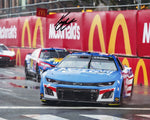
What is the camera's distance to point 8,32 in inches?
1346

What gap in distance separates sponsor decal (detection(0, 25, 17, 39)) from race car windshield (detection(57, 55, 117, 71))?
20.2 m

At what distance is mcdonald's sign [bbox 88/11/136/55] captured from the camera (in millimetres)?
19797

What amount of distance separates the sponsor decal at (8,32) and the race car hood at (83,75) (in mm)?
21280

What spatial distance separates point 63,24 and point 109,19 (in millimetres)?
5640

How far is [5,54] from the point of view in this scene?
29250mm

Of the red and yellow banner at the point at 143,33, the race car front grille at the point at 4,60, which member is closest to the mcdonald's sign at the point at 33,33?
the race car front grille at the point at 4,60

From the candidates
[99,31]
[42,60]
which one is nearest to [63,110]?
[42,60]

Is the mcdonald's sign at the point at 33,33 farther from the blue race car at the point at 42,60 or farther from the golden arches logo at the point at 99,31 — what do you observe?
the blue race car at the point at 42,60

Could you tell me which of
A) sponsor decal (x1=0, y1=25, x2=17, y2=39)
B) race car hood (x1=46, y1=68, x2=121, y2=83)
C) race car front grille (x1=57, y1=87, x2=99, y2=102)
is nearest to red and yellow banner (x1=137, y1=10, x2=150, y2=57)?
race car hood (x1=46, y1=68, x2=121, y2=83)

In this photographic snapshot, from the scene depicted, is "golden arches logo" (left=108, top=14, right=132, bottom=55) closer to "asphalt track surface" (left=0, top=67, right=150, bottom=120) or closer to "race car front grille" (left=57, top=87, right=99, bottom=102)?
"asphalt track surface" (left=0, top=67, right=150, bottom=120)

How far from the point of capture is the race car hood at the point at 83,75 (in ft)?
37.4

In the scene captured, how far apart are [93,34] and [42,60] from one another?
4336mm

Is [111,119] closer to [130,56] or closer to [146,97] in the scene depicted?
[146,97]

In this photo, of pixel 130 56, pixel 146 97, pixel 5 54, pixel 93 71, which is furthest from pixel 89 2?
pixel 93 71
